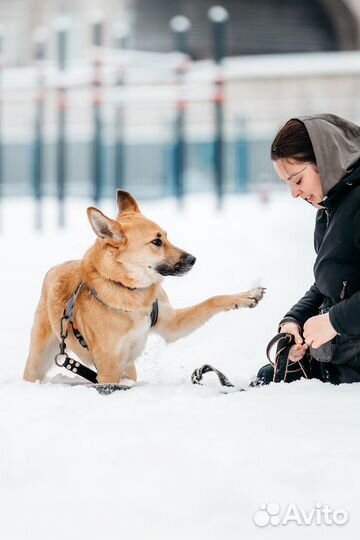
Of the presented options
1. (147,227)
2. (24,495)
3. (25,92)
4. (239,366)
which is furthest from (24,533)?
(25,92)

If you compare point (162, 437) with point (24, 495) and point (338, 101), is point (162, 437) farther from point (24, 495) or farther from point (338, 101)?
point (338, 101)

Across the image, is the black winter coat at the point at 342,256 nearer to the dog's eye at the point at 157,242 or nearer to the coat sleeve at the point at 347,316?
the coat sleeve at the point at 347,316

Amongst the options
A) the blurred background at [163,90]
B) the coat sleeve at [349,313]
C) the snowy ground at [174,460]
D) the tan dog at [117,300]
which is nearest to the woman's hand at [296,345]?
the snowy ground at [174,460]

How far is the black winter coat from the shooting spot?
222cm

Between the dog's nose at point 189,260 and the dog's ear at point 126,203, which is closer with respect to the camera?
the dog's nose at point 189,260

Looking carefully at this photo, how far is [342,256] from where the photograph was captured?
2289mm

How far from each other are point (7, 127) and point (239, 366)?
14.4 meters

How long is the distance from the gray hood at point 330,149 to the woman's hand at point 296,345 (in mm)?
477

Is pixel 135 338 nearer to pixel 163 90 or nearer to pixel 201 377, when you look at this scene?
pixel 201 377

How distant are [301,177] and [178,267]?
75 cm

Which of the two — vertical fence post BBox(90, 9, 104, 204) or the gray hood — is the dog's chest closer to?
the gray hood

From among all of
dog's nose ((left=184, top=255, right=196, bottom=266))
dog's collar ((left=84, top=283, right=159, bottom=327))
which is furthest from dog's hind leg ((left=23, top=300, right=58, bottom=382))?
dog's nose ((left=184, top=255, right=196, bottom=266))

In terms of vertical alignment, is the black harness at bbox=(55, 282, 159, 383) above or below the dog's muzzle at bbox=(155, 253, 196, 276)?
below

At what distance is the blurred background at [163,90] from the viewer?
9.77 metres
